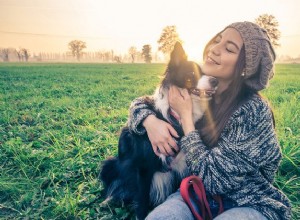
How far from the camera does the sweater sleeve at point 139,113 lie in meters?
2.48

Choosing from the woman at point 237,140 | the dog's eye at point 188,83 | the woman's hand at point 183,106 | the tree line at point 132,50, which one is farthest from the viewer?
the tree line at point 132,50

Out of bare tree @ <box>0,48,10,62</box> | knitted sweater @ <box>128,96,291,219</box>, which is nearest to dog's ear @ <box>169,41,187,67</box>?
knitted sweater @ <box>128,96,291,219</box>

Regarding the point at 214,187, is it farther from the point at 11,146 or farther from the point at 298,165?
the point at 11,146

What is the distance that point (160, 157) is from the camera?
2434 millimetres

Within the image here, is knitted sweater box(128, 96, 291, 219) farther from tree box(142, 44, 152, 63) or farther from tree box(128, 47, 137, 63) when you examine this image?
tree box(128, 47, 137, 63)

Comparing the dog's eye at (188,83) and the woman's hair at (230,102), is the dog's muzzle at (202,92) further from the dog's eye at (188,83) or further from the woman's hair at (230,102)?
the woman's hair at (230,102)

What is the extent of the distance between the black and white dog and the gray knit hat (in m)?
0.46

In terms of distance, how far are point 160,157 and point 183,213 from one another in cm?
65

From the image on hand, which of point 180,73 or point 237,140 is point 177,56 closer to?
point 180,73

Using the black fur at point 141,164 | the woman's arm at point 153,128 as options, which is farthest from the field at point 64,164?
the woman's arm at point 153,128

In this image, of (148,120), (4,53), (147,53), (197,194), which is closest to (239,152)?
Answer: (197,194)

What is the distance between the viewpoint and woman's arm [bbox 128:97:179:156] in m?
2.28

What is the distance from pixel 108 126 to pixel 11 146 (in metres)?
1.51

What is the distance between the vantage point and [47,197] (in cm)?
287
